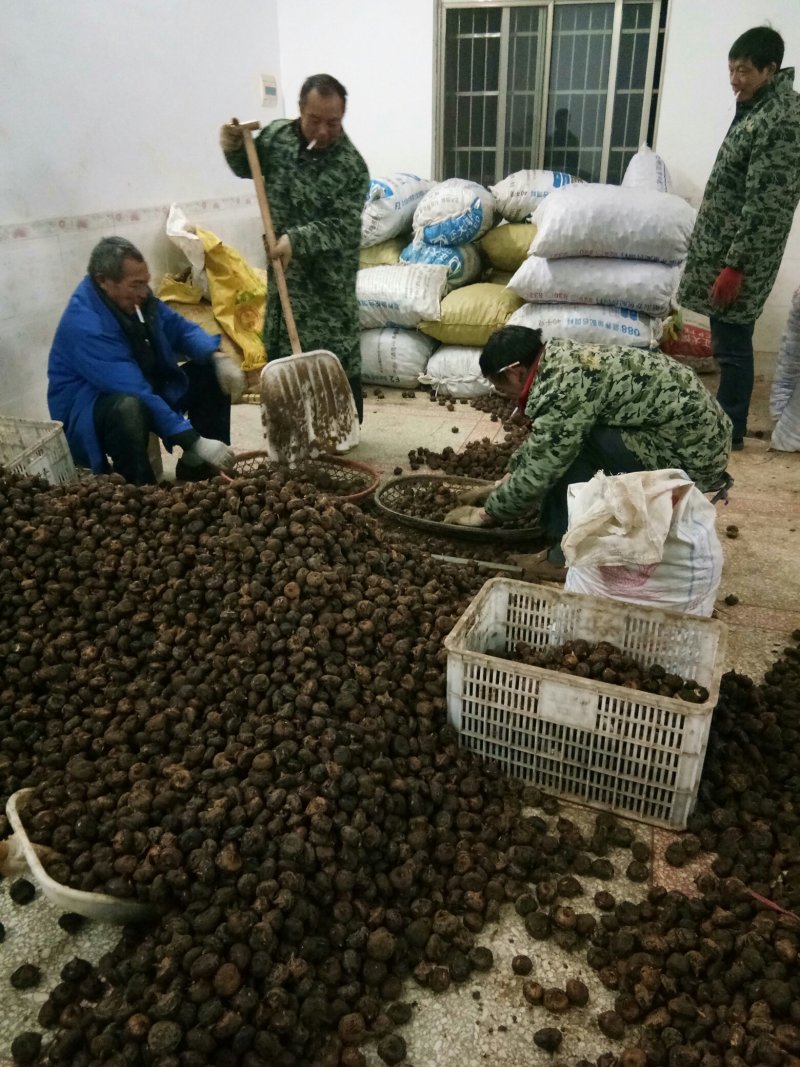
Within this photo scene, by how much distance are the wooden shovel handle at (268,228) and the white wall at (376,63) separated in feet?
10.7

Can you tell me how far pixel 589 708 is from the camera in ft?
5.52

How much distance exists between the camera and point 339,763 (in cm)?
168

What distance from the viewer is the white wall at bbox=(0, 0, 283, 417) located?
12.1 ft

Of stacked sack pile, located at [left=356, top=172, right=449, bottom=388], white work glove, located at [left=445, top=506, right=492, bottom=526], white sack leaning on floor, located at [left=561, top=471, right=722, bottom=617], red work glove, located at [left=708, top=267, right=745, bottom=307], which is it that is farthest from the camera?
stacked sack pile, located at [left=356, top=172, right=449, bottom=388]

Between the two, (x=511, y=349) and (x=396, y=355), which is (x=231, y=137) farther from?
(x=396, y=355)

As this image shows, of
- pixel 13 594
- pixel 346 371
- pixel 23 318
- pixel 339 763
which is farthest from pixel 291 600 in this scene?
pixel 23 318

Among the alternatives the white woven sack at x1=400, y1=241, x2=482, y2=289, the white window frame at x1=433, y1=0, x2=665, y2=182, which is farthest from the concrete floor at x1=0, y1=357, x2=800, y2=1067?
the white window frame at x1=433, y1=0, x2=665, y2=182

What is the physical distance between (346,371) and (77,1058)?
2933 mm

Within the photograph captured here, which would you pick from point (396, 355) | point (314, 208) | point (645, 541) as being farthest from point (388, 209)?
point (645, 541)

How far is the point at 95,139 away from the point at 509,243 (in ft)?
8.33

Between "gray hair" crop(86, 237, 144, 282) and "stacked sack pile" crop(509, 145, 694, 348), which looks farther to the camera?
"stacked sack pile" crop(509, 145, 694, 348)

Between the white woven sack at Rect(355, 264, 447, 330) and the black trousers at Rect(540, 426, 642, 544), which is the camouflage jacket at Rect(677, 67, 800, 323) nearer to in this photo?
the white woven sack at Rect(355, 264, 447, 330)

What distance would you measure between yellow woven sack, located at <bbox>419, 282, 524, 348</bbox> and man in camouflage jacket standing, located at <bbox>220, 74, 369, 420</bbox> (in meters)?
1.30

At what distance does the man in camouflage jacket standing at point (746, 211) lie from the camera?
3318 millimetres
